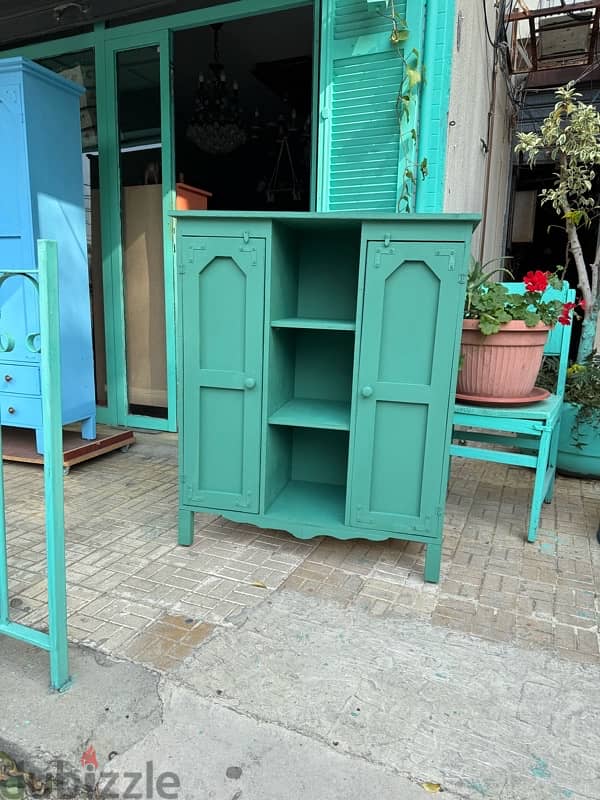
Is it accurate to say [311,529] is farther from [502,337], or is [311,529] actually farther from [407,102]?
[407,102]

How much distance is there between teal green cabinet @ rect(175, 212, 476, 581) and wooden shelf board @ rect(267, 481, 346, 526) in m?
0.01

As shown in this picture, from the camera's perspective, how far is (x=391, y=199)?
3076 millimetres

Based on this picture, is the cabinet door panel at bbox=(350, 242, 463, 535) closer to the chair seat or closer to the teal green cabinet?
the teal green cabinet

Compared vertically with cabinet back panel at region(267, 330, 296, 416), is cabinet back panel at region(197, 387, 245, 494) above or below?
below

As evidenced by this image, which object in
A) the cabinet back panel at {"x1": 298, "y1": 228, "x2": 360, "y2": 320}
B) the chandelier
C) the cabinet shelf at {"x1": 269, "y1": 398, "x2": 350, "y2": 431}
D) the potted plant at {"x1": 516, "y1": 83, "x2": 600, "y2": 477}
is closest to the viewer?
the cabinet shelf at {"x1": 269, "y1": 398, "x2": 350, "y2": 431}

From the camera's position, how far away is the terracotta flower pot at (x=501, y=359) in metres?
2.53

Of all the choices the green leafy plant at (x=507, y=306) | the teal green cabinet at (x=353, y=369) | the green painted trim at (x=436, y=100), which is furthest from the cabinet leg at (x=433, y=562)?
the green painted trim at (x=436, y=100)

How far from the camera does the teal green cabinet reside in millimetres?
2084

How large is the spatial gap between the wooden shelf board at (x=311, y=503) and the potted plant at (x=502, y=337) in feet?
2.67

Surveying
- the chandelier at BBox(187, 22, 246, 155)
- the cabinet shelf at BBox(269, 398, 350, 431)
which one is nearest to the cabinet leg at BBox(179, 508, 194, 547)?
the cabinet shelf at BBox(269, 398, 350, 431)

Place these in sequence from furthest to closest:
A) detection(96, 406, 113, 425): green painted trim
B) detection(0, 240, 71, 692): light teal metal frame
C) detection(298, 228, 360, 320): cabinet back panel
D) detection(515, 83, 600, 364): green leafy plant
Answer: detection(96, 406, 113, 425): green painted trim, detection(515, 83, 600, 364): green leafy plant, detection(298, 228, 360, 320): cabinet back panel, detection(0, 240, 71, 692): light teal metal frame

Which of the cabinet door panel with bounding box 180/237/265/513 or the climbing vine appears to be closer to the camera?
the cabinet door panel with bounding box 180/237/265/513

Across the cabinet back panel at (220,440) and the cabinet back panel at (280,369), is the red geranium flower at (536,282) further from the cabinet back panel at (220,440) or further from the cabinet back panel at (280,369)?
the cabinet back panel at (220,440)

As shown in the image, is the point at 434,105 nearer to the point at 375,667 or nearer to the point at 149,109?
the point at 149,109
